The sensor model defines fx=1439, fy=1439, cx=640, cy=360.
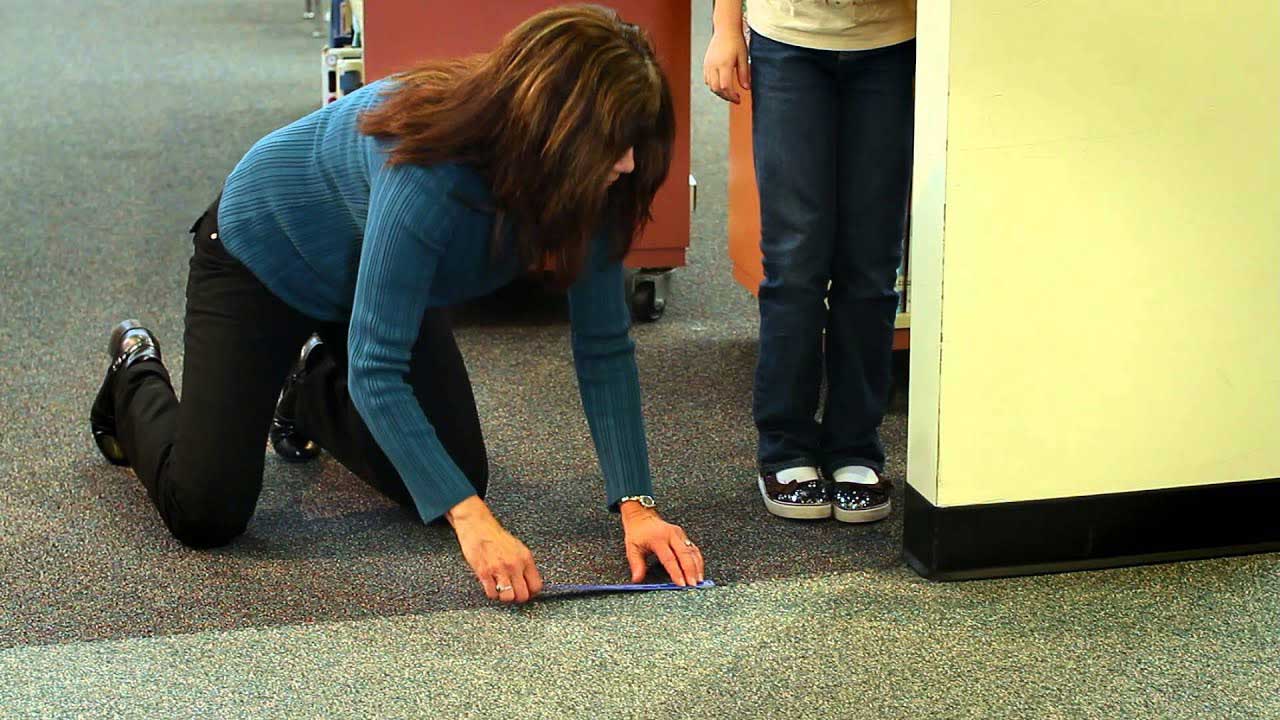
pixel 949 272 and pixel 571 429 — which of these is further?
pixel 571 429

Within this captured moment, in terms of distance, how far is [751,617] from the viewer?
154 centimetres

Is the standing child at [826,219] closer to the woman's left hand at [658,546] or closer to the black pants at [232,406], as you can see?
the woman's left hand at [658,546]

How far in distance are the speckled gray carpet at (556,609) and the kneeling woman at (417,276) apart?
75 mm

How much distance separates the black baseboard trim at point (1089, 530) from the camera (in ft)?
5.34

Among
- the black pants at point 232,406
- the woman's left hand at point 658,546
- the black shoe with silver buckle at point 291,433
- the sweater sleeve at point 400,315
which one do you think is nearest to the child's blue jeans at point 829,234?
the woman's left hand at point 658,546

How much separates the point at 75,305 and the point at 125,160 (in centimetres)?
143

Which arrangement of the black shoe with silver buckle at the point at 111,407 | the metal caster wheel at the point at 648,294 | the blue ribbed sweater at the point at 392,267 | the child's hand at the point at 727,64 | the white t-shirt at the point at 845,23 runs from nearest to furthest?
the blue ribbed sweater at the point at 392,267, the white t-shirt at the point at 845,23, the child's hand at the point at 727,64, the black shoe with silver buckle at the point at 111,407, the metal caster wheel at the point at 648,294

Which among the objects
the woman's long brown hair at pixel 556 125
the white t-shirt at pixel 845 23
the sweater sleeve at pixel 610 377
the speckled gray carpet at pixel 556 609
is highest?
the white t-shirt at pixel 845 23

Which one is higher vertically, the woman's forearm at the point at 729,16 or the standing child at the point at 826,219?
the woman's forearm at the point at 729,16

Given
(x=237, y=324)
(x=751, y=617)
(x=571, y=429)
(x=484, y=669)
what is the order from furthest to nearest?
(x=571, y=429) → (x=237, y=324) → (x=751, y=617) → (x=484, y=669)

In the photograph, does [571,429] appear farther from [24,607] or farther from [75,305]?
[75,305]

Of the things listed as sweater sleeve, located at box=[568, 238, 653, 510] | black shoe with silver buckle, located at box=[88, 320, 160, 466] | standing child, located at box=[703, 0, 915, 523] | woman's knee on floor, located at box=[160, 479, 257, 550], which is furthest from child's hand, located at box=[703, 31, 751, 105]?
black shoe with silver buckle, located at box=[88, 320, 160, 466]

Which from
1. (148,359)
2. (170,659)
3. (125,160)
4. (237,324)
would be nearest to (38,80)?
(125,160)

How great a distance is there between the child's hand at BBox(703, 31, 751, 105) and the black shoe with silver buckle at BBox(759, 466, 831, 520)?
0.49 m
